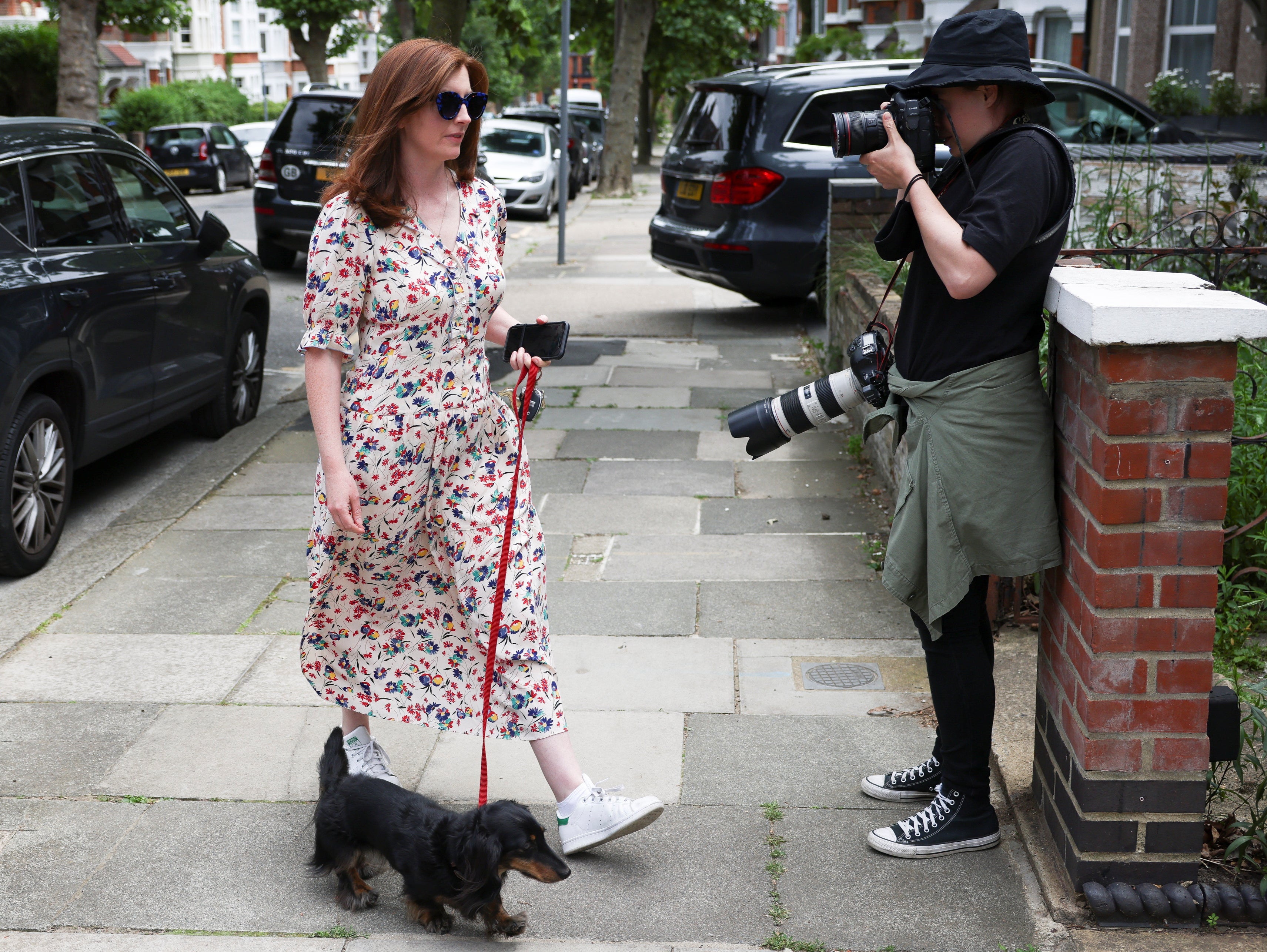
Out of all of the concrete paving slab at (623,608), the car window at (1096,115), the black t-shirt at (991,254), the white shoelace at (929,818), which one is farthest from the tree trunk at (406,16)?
the white shoelace at (929,818)

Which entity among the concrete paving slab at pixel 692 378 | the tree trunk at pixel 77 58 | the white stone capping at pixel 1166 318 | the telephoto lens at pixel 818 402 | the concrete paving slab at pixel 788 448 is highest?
the tree trunk at pixel 77 58

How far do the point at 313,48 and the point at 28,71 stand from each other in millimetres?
17732

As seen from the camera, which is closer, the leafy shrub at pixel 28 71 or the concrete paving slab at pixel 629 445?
the concrete paving slab at pixel 629 445

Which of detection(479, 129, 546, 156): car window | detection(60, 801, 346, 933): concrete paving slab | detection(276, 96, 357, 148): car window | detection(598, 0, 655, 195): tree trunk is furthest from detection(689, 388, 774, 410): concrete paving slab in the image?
detection(598, 0, 655, 195): tree trunk

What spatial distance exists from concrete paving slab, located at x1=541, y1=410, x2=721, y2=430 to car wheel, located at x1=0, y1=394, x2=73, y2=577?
2.89 m

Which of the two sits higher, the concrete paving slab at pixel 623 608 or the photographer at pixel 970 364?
the photographer at pixel 970 364

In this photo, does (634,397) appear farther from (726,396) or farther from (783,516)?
(783,516)

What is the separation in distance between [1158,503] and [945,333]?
1.87 ft

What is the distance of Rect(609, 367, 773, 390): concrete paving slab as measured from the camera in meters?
8.55

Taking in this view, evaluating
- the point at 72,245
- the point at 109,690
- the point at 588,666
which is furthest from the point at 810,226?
the point at 109,690

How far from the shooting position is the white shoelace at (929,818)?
120 inches

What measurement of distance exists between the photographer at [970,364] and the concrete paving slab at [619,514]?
8.74 feet

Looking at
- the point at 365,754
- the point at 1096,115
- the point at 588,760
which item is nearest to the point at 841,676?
the point at 588,760

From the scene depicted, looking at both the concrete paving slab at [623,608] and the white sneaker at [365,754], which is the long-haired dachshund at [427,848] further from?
the concrete paving slab at [623,608]
